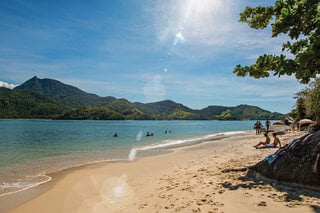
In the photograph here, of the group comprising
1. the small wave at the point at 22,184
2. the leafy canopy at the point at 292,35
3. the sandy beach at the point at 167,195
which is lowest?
the small wave at the point at 22,184

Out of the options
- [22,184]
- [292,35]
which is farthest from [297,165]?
[22,184]

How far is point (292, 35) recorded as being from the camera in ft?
25.9

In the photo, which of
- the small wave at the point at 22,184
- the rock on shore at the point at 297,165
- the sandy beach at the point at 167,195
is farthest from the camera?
the small wave at the point at 22,184

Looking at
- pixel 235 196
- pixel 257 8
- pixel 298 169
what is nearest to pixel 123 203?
pixel 235 196

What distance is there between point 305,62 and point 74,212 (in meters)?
7.79

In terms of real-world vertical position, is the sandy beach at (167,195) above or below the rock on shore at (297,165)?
below

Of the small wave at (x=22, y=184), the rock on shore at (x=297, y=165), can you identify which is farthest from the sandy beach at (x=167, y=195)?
the small wave at (x=22, y=184)

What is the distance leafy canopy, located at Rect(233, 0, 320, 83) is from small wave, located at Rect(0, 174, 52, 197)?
10.1 meters

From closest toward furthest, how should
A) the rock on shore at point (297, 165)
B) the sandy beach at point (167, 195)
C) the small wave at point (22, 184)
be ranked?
1. the sandy beach at point (167, 195)
2. the rock on shore at point (297, 165)
3. the small wave at point (22, 184)

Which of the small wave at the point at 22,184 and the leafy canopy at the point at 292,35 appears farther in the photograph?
the small wave at the point at 22,184

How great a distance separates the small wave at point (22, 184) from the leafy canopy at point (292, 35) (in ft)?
33.1

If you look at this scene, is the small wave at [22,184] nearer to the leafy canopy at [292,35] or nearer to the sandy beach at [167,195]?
the sandy beach at [167,195]

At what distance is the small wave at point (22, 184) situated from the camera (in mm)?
10172

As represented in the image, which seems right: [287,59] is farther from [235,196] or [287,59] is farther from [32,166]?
[32,166]
